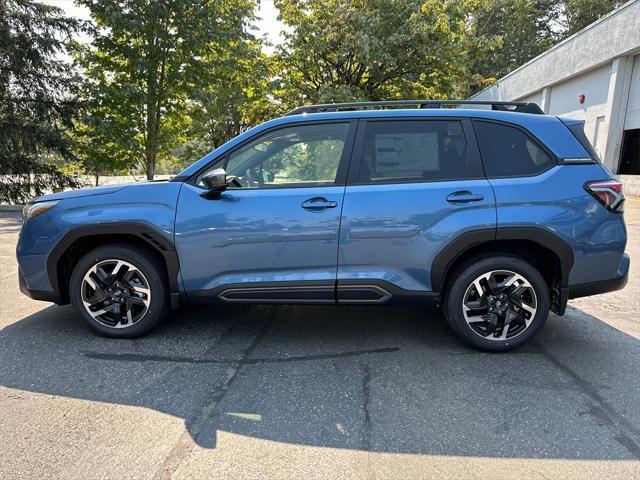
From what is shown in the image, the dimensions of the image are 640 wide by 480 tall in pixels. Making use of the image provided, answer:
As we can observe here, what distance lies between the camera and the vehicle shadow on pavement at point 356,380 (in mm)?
2500

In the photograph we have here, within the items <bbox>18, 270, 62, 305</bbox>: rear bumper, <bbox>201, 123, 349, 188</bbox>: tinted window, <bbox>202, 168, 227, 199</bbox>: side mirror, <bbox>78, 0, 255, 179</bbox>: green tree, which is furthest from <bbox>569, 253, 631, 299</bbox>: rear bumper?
<bbox>78, 0, 255, 179</bbox>: green tree

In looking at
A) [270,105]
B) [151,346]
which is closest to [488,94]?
[270,105]

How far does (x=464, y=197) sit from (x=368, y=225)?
0.76 meters

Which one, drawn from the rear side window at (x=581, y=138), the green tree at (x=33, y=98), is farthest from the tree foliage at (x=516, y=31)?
the rear side window at (x=581, y=138)

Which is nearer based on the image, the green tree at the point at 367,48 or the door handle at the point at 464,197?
the door handle at the point at 464,197

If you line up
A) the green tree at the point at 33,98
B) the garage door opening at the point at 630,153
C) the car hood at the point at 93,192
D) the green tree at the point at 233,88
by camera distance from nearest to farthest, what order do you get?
the car hood at the point at 93,192 < the green tree at the point at 33,98 < the green tree at the point at 233,88 < the garage door opening at the point at 630,153

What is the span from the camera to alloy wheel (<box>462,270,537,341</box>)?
11.4 feet

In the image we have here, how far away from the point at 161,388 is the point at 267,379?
0.70 m

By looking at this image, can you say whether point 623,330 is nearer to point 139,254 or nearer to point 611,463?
point 611,463

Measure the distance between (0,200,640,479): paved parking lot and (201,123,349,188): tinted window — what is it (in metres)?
1.35

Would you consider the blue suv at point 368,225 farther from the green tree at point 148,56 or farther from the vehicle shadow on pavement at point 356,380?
the green tree at point 148,56

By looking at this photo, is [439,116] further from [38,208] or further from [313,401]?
[38,208]

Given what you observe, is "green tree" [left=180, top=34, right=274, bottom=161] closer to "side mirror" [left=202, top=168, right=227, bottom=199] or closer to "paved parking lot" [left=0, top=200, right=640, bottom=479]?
"side mirror" [left=202, top=168, right=227, bottom=199]

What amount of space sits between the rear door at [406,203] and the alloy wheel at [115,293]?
1661 mm
